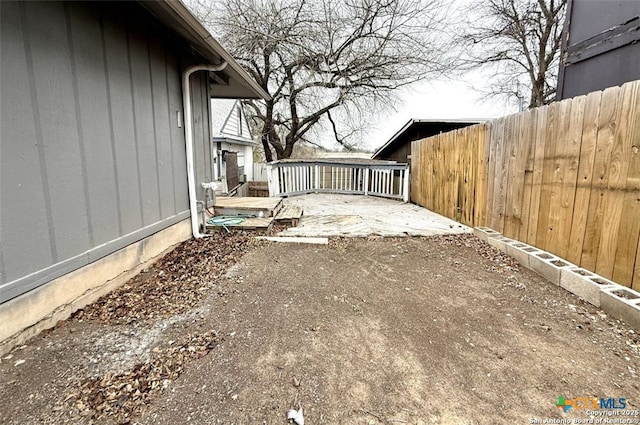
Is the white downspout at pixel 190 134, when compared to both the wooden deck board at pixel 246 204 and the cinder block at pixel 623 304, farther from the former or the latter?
the cinder block at pixel 623 304

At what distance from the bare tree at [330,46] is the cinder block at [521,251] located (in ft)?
30.9

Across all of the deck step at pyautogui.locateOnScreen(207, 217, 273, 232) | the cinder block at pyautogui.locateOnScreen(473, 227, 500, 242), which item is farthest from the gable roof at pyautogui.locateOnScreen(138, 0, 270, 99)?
the cinder block at pyautogui.locateOnScreen(473, 227, 500, 242)

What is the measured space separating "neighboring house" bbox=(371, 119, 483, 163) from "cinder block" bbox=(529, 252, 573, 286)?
6690 millimetres

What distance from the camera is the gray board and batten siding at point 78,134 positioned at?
69.9 inches

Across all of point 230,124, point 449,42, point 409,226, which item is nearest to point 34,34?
point 409,226

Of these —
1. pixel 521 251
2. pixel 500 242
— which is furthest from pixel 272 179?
pixel 521 251

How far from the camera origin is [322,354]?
181 cm

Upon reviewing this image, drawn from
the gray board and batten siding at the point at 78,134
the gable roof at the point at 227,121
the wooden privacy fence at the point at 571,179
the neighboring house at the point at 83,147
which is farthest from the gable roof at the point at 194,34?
the gable roof at the point at 227,121

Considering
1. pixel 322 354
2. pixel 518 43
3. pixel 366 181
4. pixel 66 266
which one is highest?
pixel 518 43

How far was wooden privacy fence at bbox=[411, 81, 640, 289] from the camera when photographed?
90.6 inches

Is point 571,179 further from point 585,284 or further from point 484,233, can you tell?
point 484,233

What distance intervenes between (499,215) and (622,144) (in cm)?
182

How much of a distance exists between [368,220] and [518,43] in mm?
11415

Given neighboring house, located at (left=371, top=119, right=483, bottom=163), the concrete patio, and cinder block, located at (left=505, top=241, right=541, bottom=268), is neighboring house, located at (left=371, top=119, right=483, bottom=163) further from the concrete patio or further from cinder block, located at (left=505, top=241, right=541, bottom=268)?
cinder block, located at (left=505, top=241, right=541, bottom=268)
